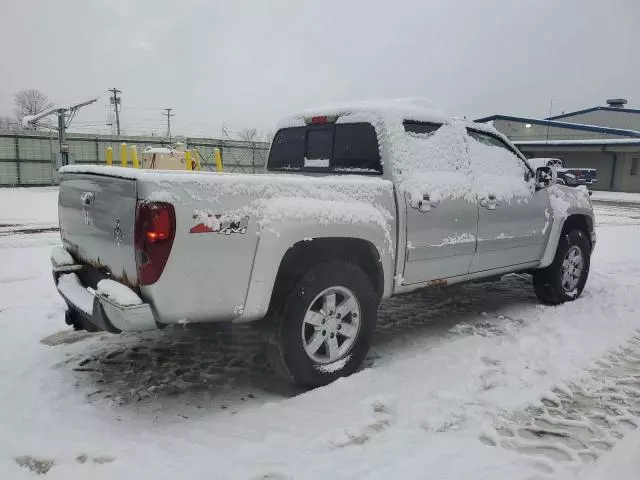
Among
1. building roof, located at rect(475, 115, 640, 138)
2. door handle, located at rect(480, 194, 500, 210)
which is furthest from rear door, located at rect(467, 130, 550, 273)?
building roof, located at rect(475, 115, 640, 138)

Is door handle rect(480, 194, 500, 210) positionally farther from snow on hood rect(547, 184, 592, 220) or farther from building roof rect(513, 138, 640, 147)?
building roof rect(513, 138, 640, 147)

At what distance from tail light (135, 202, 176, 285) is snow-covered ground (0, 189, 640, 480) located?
3.07 feet

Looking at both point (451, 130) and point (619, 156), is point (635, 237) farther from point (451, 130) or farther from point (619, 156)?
point (619, 156)

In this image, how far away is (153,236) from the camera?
8.66 feet

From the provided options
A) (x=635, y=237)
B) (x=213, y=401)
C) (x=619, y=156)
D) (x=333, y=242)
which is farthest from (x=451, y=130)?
(x=619, y=156)

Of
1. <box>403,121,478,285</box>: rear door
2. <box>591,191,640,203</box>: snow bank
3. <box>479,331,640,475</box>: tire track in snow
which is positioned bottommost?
<box>479,331,640,475</box>: tire track in snow

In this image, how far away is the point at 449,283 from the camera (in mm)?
4281

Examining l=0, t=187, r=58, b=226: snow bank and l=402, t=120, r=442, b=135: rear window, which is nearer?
l=402, t=120, r=442, b=135: rear window

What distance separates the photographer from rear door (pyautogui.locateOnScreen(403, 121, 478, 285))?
382cm

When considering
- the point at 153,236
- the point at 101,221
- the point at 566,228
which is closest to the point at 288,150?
the point at 101,221

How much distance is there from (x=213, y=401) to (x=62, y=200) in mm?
1862

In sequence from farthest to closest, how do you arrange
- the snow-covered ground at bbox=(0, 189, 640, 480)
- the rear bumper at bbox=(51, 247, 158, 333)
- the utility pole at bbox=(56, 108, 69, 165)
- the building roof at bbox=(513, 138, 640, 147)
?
1. the building roof at bbox=(513, 138, 640, 147)
2. the utility pole at bbox=(56, 108, 69, 165)
3. the rear bumper at bbox=(51, 247, 158, 333)
4. the snow-covered ground at bbox=(0, 189, 640, 480)

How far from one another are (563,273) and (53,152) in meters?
24.5

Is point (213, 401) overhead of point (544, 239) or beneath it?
beneath
